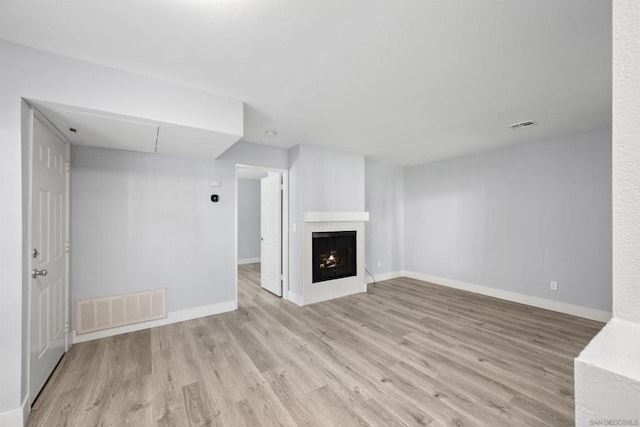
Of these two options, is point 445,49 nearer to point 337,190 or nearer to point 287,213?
point 337,190

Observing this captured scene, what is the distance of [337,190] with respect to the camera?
4586 mm

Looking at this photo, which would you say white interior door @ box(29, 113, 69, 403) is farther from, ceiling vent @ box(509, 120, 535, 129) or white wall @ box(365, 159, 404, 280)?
ceiling vent @ box(509, 120, 535, 129)

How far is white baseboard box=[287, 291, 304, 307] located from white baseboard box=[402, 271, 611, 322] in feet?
9.57

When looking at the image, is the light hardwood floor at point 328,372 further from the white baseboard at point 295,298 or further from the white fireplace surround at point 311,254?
the white fireplace surround at point 311,254

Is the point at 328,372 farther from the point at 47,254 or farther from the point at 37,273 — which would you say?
the point at 47,254

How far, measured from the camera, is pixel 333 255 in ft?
15.1

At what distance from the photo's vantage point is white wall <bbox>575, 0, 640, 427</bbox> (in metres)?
0.45

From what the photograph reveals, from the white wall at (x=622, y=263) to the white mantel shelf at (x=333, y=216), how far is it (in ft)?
12.2

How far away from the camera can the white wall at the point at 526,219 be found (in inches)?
140

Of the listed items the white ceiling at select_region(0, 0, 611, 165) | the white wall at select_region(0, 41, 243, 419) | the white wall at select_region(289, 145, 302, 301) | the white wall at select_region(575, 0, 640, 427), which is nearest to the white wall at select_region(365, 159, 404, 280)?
the white wall at select_region(289, 145, 302, 301)

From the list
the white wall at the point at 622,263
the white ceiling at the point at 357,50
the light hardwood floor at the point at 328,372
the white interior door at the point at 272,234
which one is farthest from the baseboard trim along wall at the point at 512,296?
the white wall at the point at 622,263

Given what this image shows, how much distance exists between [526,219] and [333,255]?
3090 millimetres

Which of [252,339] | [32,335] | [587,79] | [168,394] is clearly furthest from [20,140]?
[587,79]

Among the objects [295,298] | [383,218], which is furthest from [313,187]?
[383,218]
